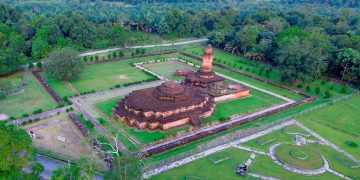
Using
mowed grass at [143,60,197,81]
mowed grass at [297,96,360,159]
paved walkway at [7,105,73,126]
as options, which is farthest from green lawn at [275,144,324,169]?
paved walkway at [7,105,73,126]

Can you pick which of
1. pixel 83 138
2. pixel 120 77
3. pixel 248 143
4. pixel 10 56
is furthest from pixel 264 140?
pixel 10 56

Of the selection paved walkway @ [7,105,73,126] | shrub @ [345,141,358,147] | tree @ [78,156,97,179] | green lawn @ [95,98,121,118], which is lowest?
paved walkway @ [7,105,73,126]

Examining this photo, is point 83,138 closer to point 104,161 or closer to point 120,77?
point 104,161

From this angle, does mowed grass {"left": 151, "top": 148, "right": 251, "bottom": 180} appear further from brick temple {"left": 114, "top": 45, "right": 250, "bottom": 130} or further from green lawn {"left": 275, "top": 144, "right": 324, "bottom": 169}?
brick temple {"left": 114, "top": 45, "right": 250, "bottom": 130}

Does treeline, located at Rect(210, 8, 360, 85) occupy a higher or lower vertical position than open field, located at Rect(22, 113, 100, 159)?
higher

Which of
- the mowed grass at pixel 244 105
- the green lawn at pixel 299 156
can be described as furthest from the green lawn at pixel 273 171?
the mowed grass at pixel 244 105

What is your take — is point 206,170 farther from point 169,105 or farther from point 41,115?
point 41,115

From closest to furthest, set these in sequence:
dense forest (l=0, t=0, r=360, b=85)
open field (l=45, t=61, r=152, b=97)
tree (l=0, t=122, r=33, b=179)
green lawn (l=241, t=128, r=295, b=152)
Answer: tree (l=0, t=122, r=33, b=179) < green lawn (l=241, t=128, r=295, b=152) < open field (l=45, t=61, r=152, b=97) < dense forest (l=0, t=0, r=360, b=85)

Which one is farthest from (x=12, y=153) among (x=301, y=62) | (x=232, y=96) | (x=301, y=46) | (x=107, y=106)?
(x=301, y=46)
